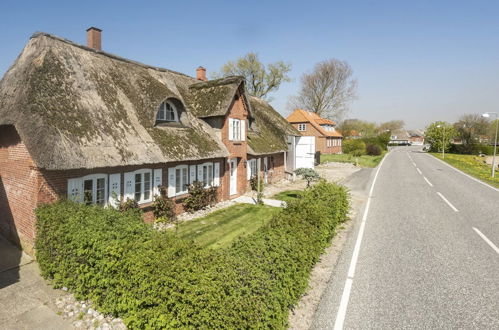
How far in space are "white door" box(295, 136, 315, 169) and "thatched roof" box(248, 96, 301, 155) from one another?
1.05 meters

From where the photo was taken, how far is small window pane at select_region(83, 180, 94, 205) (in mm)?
9227

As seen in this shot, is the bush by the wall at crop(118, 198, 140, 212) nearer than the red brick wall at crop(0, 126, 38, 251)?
No

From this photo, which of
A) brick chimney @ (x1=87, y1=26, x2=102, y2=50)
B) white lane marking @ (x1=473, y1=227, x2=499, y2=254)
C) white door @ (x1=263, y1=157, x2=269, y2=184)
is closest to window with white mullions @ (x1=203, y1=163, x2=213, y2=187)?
white door @ (x1=263, y1=157, x2=269, y2=184)

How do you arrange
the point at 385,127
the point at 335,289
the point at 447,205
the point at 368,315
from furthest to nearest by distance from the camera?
the point at 385,127 < the point at 447,205 < the point at 335,289 < the point at 368,315

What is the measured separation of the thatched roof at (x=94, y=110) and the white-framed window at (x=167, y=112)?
1.39 feet

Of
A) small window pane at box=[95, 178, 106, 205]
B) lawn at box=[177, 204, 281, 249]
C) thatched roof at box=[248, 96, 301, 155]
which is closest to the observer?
small window pane at box=[95, 178, 106, 205]

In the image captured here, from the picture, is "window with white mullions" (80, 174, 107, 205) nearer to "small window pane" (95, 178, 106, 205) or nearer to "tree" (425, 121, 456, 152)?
"small window pane" (95, 178, 106, 205)

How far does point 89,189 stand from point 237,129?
935 cm

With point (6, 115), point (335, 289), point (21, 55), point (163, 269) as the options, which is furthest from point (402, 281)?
point (21, 55)

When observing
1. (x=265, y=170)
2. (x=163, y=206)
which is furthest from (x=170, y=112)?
(x=265, y=170)

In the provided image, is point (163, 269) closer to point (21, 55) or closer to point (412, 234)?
point (412, 234)

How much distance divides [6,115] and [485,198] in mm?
23018

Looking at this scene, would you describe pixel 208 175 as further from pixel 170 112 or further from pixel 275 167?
pixel 275 167

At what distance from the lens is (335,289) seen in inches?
262
